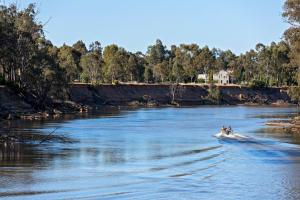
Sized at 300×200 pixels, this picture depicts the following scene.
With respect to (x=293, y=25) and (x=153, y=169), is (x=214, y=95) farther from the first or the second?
(x=153, y=169)

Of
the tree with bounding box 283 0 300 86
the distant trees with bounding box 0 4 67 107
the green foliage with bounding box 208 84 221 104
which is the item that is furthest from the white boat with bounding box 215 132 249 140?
the green foliage with bounding box 208 84 221 104

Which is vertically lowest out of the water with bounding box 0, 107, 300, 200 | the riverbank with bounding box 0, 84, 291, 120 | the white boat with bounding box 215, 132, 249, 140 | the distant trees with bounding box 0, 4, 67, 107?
the water with bounding box 0, 107, 300, 200

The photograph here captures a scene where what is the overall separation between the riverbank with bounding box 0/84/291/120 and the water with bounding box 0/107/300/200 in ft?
181

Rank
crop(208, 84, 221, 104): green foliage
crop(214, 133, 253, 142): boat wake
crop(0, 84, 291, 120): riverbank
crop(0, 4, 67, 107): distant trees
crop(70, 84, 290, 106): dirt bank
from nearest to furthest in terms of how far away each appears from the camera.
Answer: crop(214, 133, 253, 142): boat wake
crop(0, 4, 67, 107): distant trees
crop(0, 84, 291, 120): riverbank
crop(70, 84, 290, 106): dirt bank
crop(208, 84, 221, 104): green foliage

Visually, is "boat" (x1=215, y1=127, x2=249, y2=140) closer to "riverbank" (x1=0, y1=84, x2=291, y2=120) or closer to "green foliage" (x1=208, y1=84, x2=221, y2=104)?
"riverbank" (x1=0, y1=84, x2=291, y2=120)

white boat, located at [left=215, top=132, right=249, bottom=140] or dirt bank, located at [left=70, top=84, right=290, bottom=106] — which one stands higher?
dirt bank, located at [left=70, top=84, right=290, bottom=106]

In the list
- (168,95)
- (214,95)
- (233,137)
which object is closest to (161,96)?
(168,95)

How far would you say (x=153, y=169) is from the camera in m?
35.6

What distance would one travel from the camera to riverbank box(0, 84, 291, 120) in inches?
5423

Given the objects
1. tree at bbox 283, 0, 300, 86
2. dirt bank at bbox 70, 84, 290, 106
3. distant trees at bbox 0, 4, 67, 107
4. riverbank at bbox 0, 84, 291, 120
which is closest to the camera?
tree at bbox 283, 0, 300, 86

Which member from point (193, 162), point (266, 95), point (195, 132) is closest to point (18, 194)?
point (193, 162)

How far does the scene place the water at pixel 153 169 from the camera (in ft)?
93.2

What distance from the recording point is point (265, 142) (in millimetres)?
53156

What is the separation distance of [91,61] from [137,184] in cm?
14767
